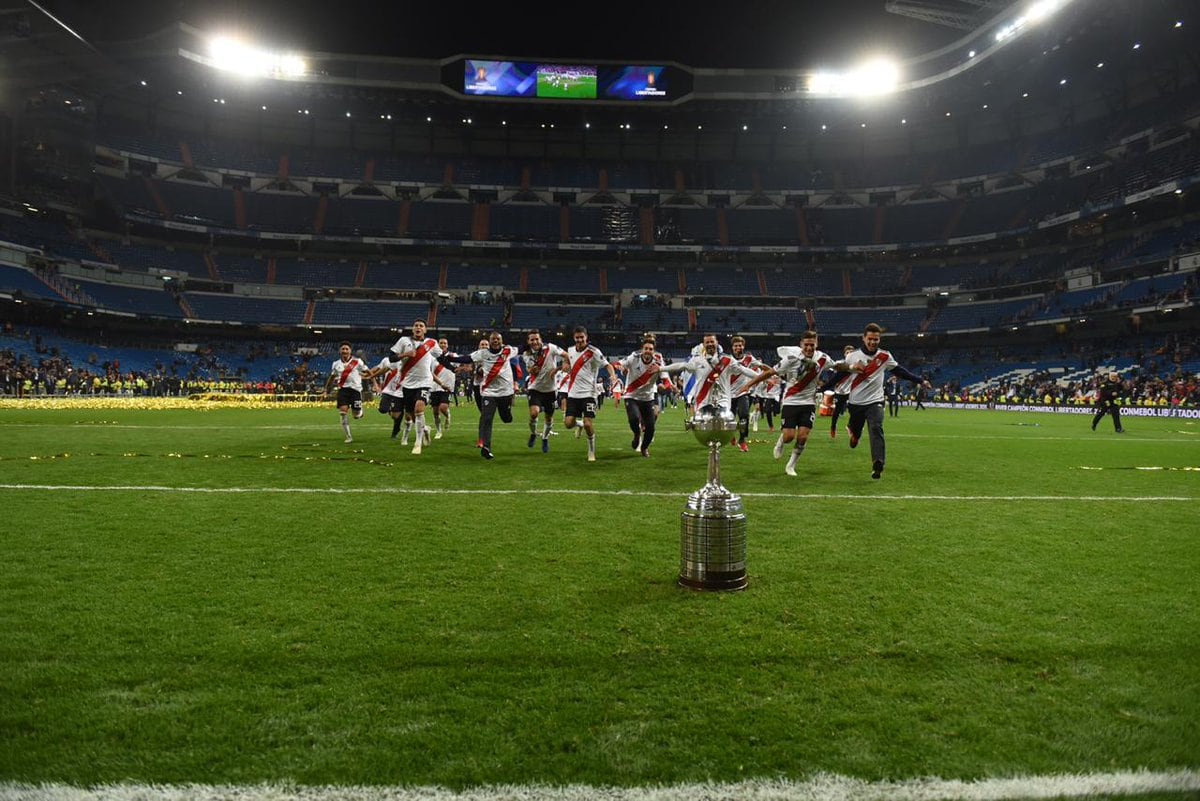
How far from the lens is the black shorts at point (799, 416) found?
11.3 meters

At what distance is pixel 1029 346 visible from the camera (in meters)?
57.0

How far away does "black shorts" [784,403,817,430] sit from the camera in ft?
37.2

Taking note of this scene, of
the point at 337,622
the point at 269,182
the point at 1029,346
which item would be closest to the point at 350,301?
the point at 269,182

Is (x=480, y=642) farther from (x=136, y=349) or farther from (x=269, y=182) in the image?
(x=269, y=182)

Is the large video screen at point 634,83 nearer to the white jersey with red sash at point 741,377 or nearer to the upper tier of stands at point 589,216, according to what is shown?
the upper tier of stands at point 589,216

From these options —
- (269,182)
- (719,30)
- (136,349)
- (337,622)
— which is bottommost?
(337,622)

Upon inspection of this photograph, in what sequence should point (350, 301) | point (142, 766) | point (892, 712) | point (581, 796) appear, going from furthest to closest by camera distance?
point (350, 301) < point (892, 712) < point (142, 766) < point (581, 796)

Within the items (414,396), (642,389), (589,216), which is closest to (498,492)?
(642,389)

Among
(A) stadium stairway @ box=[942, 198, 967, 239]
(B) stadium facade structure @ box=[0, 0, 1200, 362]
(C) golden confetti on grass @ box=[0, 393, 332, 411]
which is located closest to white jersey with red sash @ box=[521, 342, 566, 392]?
(C) golden confetti on grass @ box=[0, 393, 332, 411]

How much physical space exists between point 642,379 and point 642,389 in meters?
0.28

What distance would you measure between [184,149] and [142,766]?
79086 mm

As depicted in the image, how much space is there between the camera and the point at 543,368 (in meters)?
13.6

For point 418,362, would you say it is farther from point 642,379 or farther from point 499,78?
point 499,78

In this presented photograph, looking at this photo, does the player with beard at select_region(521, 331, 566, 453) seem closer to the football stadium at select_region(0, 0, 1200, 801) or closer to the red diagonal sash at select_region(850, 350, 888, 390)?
the football stadium at select_region(0, 0, 1200, 801)
